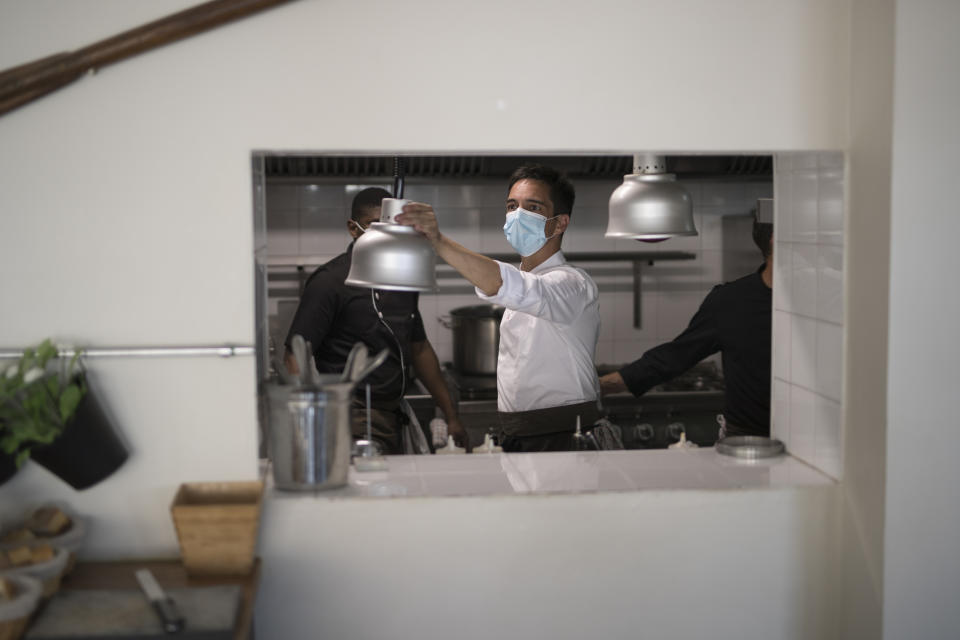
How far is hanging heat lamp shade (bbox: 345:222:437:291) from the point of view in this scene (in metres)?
1.97

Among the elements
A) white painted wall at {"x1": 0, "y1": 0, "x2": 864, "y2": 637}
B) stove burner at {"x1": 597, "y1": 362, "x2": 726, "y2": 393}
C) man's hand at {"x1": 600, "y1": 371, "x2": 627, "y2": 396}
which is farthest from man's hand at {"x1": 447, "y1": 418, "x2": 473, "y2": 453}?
white painted wall at {"x1": 0, "y1": 0, "x2": 864, "y2": 637}

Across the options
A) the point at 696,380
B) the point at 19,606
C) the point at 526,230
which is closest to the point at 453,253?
the point at 526,230

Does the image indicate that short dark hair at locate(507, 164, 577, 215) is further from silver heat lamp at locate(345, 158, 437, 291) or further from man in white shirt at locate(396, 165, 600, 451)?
silver heat lamp at locate(345, 158, 437, 291)

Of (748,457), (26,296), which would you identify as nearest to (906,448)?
(748,457)

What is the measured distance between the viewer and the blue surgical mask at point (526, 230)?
3.01 metres

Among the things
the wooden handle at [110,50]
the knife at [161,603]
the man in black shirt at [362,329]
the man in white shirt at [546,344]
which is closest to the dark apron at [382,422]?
the man in black shirt at [362,329]

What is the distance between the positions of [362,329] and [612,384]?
90cm

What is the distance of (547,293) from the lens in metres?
2.88

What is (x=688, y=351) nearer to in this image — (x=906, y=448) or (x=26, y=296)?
(x=906, y=448)

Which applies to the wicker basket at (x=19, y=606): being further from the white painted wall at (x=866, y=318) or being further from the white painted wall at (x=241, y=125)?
the white painted wall at (x=866, y=318)

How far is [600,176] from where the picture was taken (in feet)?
15.5

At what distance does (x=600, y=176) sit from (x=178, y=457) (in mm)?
3113

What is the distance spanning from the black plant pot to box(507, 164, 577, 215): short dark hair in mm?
1660

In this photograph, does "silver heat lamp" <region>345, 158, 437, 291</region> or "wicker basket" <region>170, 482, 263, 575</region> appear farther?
"silver heat lamp" <region>345, 158, 437, 291</region>
